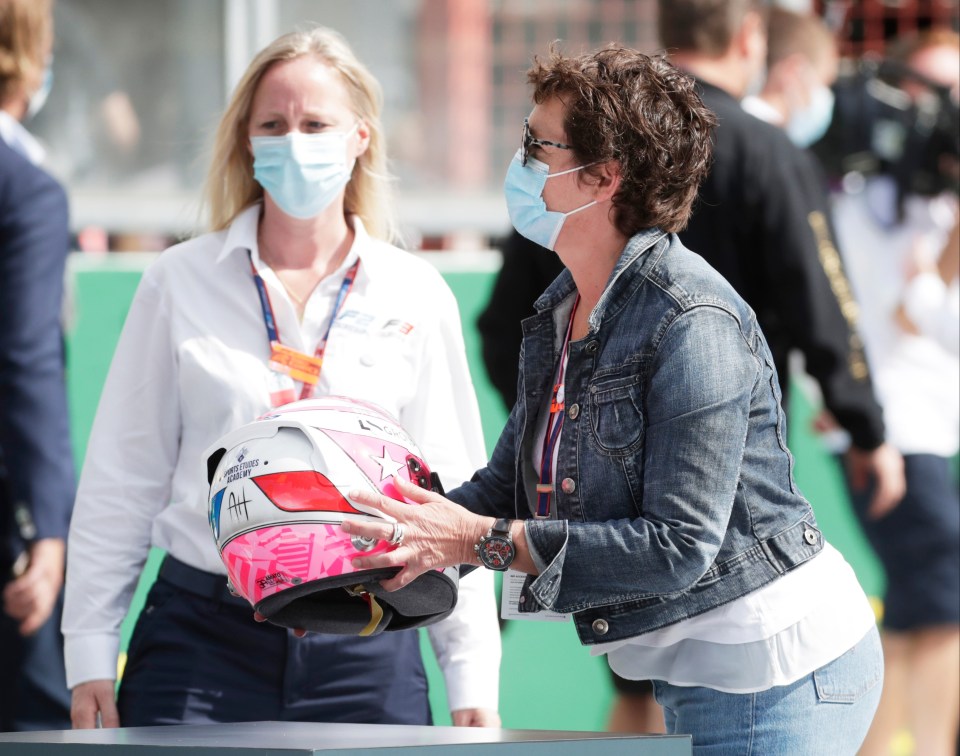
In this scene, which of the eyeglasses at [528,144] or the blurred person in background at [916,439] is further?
the blurred person in background at [916,439]

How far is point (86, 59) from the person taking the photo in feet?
24.5

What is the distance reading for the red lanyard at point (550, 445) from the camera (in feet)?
8.52

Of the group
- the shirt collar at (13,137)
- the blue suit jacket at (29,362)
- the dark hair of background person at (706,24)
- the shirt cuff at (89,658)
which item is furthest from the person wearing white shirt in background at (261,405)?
the dark hair of background person at (706,24)

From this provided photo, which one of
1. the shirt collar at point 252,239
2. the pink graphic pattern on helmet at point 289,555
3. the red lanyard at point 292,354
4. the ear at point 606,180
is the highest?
the ear at point 606,180

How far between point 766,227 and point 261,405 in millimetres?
1707

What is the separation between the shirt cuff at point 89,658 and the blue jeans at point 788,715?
134 cm

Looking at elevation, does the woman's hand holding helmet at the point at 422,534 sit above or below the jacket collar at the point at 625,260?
below

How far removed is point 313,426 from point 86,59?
17.7ft

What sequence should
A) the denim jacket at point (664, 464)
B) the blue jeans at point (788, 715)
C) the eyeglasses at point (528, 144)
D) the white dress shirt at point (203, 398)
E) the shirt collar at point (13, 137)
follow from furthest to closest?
the shirt collar at point (13, 137) → the white dress shirt at point (203, 398) → the eyeglasses at point (528, 144) → the blue jeans at point (788, 715) → the denim jacket at point (664, 464)

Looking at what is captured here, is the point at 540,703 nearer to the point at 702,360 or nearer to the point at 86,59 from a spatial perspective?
the point at 702,360

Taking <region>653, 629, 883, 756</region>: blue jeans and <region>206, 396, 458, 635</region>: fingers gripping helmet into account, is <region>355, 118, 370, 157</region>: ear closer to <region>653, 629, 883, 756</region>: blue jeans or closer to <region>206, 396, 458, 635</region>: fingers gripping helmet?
<region>206, 396, 458, 635</region>: fingers gripping helmet

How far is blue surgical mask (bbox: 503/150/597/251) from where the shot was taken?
261 cm

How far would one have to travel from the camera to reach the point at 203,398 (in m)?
3.15

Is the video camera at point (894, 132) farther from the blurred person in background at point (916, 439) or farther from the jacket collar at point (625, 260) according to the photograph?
the jacket collar at point (625, 260)
